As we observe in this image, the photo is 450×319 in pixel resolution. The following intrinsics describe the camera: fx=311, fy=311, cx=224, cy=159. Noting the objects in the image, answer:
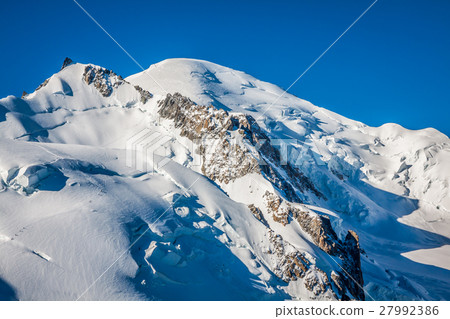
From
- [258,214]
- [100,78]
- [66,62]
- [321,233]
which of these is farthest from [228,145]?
[66,62]

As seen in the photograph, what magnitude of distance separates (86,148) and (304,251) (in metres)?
26.8

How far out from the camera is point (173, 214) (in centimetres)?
2984

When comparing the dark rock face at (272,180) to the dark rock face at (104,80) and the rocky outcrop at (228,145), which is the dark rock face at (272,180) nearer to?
the rocky outcrop at (228,145)

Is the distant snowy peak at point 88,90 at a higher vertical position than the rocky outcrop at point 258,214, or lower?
higher

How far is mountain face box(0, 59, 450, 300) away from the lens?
72.9ft

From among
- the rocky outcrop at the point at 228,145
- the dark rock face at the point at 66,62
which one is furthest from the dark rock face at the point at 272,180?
the dark rock face at the point at 66,62

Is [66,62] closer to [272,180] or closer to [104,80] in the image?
[104,80]

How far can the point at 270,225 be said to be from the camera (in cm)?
3491

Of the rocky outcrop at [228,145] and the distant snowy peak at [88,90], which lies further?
the distant snowy peak at [88,90]

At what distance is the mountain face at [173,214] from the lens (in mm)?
22234

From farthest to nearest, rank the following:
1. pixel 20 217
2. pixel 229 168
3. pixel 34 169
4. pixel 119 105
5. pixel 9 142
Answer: pixel 119 105 → pixel 229 168 → pixel 9 142 → pixel 34 169 → pixel 20 217

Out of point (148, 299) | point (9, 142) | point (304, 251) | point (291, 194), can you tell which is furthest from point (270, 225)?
point (9, 142)

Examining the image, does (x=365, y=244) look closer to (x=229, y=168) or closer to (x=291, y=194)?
(x=291, y=194)

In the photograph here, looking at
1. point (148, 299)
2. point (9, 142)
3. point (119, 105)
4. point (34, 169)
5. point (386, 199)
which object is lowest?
point (148, 299)
